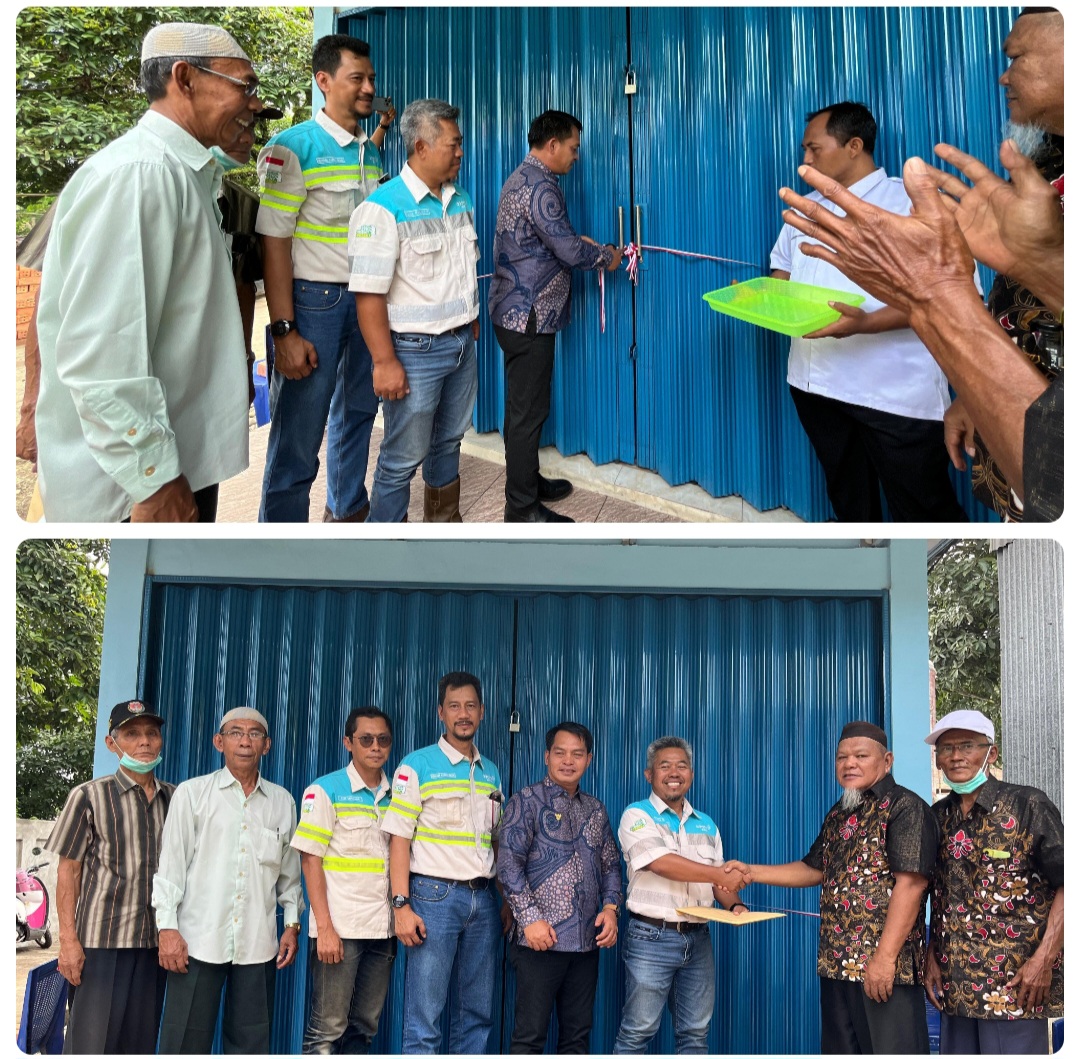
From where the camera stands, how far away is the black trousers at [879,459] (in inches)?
154

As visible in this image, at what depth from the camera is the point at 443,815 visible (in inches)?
→ 159

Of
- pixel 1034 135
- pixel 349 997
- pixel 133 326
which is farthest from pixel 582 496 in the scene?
pixel 133 326

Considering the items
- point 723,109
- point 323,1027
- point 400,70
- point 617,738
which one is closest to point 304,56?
point 400,70

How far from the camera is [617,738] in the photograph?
16.1 feet

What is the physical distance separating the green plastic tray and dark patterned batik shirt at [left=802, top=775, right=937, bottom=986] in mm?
1621

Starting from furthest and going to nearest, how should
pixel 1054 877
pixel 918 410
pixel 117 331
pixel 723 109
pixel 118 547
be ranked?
pixel 118 547
pixel 723 109
pixel 918 410
pixel 1054 877
pixel 117 331

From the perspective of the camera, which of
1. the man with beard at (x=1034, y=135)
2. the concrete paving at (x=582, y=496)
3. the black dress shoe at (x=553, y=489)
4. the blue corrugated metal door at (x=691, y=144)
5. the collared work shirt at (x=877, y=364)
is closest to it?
the man with beard at (x=1034, y=135)

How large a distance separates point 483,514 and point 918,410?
2.14 metres

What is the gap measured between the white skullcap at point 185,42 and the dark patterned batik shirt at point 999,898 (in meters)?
3.16

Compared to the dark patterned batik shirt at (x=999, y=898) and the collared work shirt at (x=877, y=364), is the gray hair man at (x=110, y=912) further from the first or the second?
the collared work shirt at (x=877, y=364)

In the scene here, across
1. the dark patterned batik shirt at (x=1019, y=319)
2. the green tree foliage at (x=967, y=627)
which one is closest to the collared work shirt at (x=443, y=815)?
the dark patterned batik shirt at (x=1019, y=319)

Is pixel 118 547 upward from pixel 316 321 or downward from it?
downward

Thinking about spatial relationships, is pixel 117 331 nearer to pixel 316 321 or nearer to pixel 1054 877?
pixel 316 321

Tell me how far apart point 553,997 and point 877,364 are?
8.63ft
